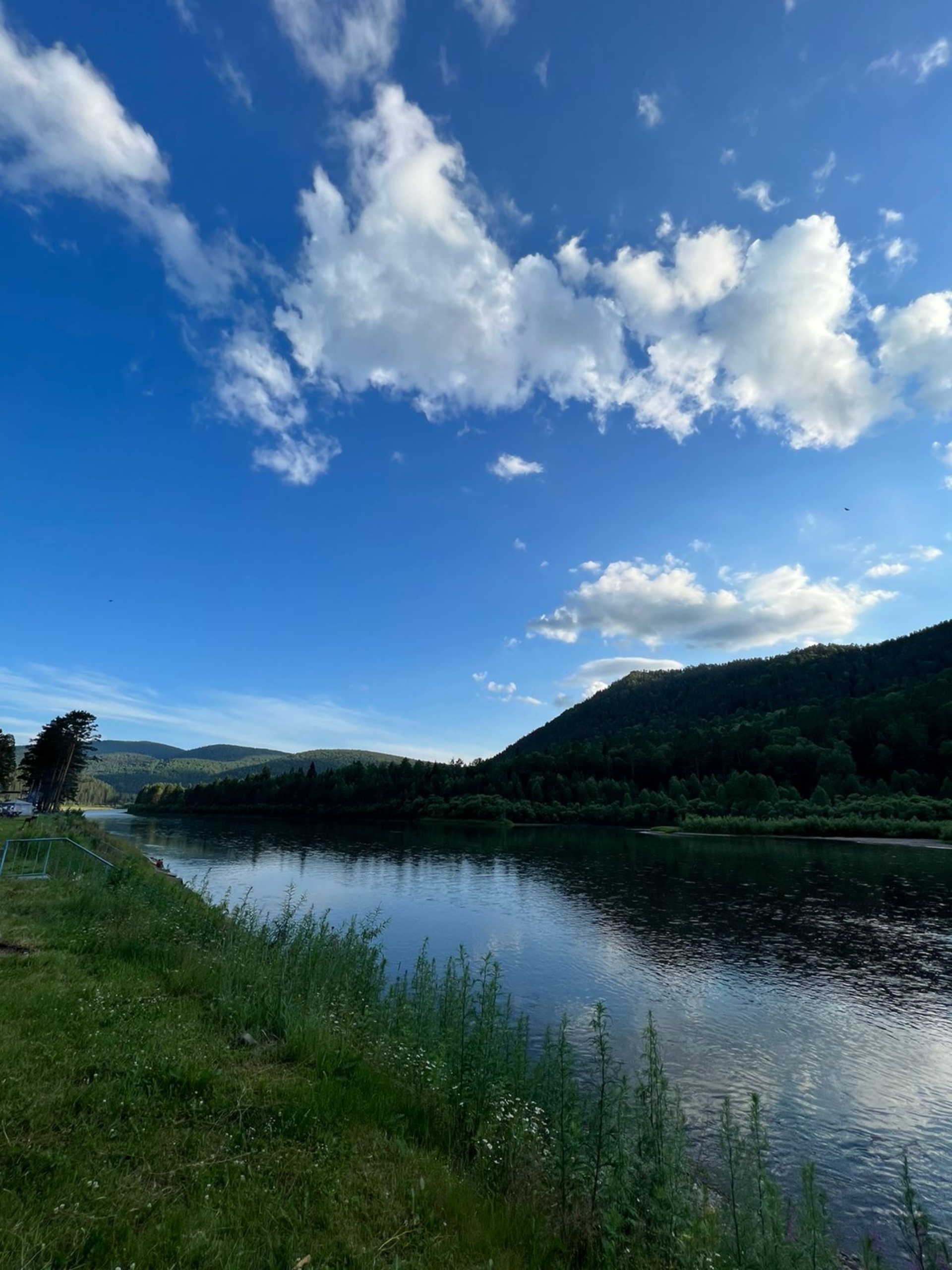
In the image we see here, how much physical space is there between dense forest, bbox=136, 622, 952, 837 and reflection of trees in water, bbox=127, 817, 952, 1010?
72.5ft

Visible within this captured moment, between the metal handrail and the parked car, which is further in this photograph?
the parked car

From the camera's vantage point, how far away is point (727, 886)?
47.3 m

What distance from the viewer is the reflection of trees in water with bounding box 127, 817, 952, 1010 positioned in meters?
27.4

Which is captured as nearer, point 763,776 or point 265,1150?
point 265,1150

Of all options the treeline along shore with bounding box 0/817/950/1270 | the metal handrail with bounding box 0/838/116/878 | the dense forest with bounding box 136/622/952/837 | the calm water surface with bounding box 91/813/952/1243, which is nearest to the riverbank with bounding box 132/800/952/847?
the dense forest with bounding box 136/622/952/837

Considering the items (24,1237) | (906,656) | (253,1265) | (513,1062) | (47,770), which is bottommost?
(513,1062)

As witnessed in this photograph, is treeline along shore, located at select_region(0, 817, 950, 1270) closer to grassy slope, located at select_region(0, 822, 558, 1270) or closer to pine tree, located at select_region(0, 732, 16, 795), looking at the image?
grassy slope, located at select_region(0, 822, 558, 1270)

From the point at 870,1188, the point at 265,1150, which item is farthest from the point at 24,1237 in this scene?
the point at 870,1188

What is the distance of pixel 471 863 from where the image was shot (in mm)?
62562

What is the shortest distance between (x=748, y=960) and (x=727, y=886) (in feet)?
71.9

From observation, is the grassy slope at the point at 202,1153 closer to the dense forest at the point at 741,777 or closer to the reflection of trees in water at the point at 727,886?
the reflection of trees in water at the point at 727,886

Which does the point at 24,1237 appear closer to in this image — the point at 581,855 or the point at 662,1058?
the point at 662,1058

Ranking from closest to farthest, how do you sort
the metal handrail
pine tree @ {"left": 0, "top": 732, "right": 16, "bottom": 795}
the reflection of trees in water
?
the metal handrail < the reflection of trees in water < pine tree @ {"left": 0, "top": 732, "right": 16, "bottom": 795}

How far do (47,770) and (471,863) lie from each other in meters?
71.8
